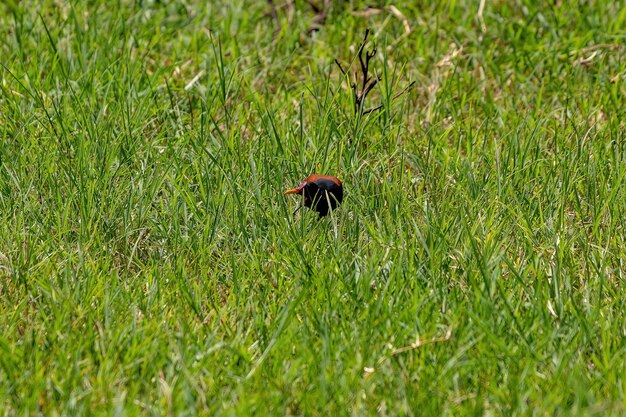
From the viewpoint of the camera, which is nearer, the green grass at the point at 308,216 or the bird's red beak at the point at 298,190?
the green grass at the point at 308,216

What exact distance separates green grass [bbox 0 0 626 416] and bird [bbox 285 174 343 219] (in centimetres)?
7

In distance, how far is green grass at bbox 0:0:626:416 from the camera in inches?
119

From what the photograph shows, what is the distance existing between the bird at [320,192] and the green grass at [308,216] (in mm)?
67

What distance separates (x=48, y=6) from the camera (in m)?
5.95

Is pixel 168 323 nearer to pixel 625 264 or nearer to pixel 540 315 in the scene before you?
pixel 540 315

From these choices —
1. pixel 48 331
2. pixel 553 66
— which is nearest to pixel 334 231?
pixel 48 331

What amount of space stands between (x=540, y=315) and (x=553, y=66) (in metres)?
2.51

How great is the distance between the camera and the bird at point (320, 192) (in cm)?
389

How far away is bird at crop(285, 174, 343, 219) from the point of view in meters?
3.89

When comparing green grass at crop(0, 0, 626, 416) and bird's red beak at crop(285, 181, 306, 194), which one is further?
bird's red beak at crop(285, 181, 306, 194)

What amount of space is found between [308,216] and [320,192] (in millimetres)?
111

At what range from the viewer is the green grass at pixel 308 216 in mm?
3025

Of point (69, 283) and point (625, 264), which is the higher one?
point (69, 283)

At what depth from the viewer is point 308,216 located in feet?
13.0
